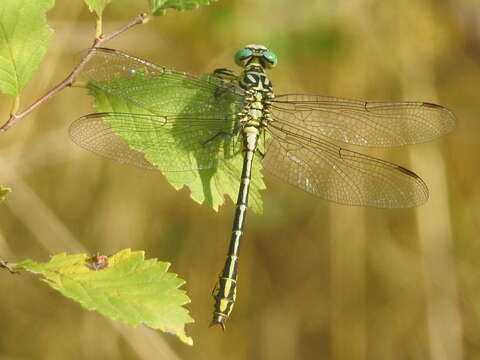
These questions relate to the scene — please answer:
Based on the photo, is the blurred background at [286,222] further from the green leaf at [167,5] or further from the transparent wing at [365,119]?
the green leaf at [167,5]

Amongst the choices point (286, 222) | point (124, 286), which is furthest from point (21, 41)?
point (286, 222)

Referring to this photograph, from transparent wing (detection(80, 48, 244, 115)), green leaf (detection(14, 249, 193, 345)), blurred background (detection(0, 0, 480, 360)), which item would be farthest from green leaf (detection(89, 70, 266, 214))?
blurred background (detection(0, 0, 480, 360))

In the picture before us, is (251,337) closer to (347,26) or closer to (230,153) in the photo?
(347,26)

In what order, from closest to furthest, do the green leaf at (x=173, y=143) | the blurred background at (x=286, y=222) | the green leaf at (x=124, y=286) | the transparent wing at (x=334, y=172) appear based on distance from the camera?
1. the green leaf at (x=124, y=286)
2. the green leaf at (x=173, y=143)
3. the transparent wing at (x=334, y=172)
4. the blurred background at (x=286, y=222)

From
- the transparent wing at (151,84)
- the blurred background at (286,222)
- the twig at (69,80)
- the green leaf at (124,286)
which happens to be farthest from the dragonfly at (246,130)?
the blurred background at (286,222)

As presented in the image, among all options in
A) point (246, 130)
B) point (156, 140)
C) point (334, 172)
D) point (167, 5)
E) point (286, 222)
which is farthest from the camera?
point (286, 222)

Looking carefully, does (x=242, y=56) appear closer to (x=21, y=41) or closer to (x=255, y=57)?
(x=255, y=57)

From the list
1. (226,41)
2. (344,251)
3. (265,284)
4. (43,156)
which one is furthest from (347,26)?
(43,156)
